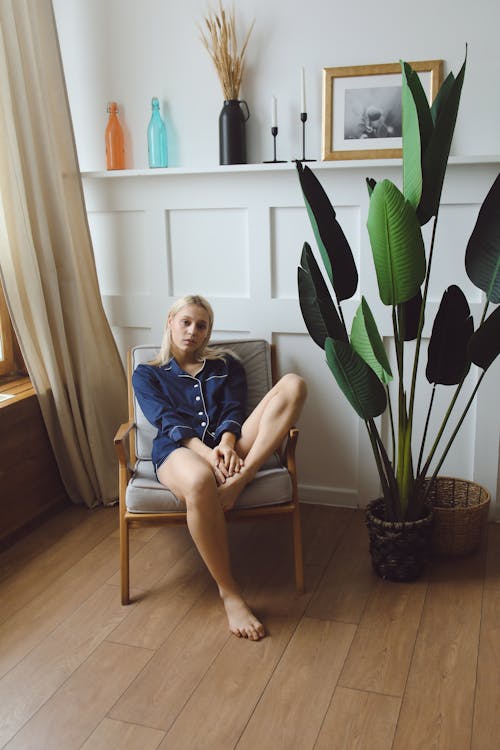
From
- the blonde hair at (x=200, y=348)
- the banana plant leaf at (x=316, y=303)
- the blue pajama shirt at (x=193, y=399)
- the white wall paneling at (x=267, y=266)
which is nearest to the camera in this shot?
the banana plant leaf at (x=316, y=303)

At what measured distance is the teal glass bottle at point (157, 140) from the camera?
3.13m

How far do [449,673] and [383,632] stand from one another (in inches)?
10.3

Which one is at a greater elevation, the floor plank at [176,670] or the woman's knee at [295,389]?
the woman's knee at [295,389]

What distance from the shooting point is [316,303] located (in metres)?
2.47

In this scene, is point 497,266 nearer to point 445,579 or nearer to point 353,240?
point 353,240

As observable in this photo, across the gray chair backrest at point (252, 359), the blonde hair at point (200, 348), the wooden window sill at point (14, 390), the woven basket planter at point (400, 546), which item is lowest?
the woven basket planter at point (400, 546)

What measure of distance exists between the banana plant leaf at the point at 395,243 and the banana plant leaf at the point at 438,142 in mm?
112

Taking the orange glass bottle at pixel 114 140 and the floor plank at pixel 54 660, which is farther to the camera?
the orange glass bottle at pixel 114 140

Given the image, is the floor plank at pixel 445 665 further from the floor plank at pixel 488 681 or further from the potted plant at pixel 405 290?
the potted plant at pixel 405 290

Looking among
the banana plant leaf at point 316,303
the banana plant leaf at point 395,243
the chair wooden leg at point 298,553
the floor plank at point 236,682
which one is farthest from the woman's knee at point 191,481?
the banana plant leaf at point 395,243

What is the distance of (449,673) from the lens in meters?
2.12

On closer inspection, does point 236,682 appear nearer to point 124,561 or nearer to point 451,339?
point 124,561

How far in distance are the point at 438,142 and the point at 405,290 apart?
1.47 feet

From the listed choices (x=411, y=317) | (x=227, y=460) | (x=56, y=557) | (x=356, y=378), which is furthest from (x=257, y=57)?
(x=56, y=557)
